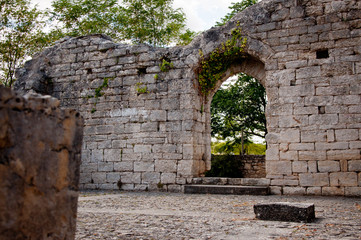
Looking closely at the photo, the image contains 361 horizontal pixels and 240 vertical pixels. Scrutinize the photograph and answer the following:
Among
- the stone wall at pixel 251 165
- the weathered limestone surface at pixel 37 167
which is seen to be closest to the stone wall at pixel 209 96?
the stone wall at pixel 251 165

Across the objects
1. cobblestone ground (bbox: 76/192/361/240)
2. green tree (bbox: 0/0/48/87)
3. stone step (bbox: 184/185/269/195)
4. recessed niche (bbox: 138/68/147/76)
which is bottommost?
cobblestone ground (bbox: 76/192/361/240)

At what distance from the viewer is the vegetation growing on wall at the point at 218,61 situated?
8336 mm

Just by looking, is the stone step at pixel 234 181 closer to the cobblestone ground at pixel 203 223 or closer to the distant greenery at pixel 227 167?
the cobblestone ground at pixel 203 223

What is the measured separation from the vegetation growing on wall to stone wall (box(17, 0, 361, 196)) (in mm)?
141

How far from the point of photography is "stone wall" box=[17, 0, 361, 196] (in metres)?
7.29

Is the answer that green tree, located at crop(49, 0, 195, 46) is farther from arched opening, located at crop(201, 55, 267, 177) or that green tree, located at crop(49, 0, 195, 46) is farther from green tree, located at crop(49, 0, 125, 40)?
arched opening, located at crop(201, 55, 267, 177)

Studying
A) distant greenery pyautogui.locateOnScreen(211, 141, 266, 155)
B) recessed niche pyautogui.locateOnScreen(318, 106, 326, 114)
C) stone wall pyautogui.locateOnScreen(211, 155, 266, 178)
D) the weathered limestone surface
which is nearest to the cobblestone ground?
the weathered limestone surface

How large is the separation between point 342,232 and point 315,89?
471cm

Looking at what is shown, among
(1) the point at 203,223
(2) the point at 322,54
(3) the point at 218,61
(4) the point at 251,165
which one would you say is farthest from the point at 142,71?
(4) the point at 251,165

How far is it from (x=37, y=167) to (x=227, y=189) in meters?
6.17

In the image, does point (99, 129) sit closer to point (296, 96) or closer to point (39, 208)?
point (296, 96)

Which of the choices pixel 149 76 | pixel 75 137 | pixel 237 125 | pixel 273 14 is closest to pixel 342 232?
pixel 75 137

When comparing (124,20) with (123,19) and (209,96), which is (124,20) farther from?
(209,96)

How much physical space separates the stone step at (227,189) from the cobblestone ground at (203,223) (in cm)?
178
